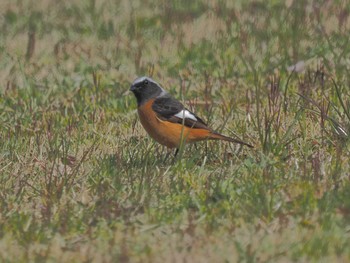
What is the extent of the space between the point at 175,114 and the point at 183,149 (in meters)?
0.73

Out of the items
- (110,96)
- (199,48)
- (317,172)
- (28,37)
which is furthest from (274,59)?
(317,172)

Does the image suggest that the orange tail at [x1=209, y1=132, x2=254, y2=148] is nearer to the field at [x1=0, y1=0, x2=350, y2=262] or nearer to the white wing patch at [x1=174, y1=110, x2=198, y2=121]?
the field at [x1=0, y1=0, x2=350, y2=262]

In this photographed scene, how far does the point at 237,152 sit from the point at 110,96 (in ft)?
9.15

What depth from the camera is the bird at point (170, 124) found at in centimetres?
815

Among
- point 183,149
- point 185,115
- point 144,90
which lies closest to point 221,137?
point 185,115

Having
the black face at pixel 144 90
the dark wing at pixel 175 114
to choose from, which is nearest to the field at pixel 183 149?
the dark wing at pixel 175 114

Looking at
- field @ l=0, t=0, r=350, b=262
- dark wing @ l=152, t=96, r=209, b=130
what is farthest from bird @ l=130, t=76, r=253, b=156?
field @ l=0, t=0, r=350, b=262

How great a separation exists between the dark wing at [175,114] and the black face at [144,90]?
169 mm

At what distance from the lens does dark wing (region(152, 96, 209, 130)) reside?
8234mm

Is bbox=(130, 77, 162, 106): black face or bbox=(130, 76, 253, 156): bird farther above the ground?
bbox=(130, 77, 162, 106): black face

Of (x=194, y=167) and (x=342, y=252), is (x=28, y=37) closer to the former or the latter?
(x=194, y=167)

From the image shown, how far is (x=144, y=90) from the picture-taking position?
28.5 ft

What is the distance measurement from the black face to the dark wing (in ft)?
0.55

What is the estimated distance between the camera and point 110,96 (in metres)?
10.5
